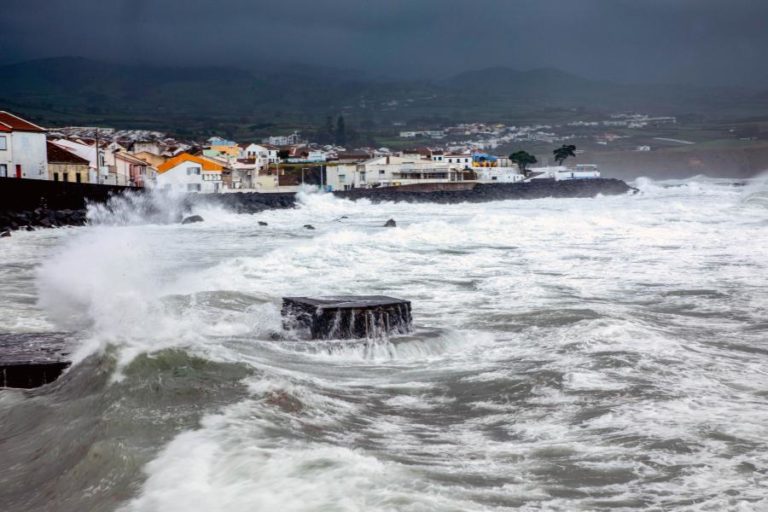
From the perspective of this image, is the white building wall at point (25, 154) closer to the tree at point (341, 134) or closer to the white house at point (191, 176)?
the white house at point (191, 176)

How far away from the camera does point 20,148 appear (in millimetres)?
48750

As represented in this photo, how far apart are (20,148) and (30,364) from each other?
150 feet

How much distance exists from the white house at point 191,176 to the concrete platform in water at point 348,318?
2559 inches

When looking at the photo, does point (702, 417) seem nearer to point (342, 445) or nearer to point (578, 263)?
point (342, 445)

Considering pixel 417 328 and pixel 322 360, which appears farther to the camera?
pixel 417 328

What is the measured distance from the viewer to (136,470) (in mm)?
4707

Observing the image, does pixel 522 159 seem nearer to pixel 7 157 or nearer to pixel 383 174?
pixel 383 174

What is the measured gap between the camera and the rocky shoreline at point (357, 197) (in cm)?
3478

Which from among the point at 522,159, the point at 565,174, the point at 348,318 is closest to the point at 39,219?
the point at 348,318

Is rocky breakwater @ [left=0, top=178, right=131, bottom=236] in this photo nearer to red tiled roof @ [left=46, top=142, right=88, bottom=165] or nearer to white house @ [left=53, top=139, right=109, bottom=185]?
red tiled roof @ [left=46, top=142, right=88, bottom=165]

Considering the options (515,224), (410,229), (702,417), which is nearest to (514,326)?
(702,417)

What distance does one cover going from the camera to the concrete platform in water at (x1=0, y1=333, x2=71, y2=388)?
6.84m

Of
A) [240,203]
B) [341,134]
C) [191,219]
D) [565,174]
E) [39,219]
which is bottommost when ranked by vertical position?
[191,219]

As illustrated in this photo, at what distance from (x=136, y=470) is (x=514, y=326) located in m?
6.33
